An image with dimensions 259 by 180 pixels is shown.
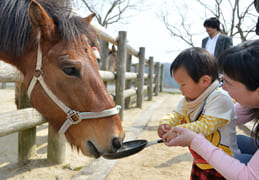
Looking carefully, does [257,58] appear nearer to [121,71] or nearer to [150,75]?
[121,71]

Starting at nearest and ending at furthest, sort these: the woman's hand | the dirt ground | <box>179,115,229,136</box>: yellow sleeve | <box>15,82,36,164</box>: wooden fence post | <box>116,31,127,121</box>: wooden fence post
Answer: the woman's hand → <box>179,115,229,136</box>: yellow sleeve → the dirt ground → <box>15,82,36,164</box>: wooden fence post → <box>116,31,127,121</box>: wooden fence post

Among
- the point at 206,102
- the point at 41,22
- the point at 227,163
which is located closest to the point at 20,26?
the point at 41,22

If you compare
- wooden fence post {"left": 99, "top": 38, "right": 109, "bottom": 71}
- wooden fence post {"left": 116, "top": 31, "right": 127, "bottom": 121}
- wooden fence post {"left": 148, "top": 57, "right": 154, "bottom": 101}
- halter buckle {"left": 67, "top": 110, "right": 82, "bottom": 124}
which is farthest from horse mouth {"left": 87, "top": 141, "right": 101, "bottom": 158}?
wooden fence post {"left": 148, "top": 57, "right": 154, "bottom": 101}

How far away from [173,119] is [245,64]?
2.17ft

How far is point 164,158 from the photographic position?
7.88ft

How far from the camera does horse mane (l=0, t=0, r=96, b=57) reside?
3.85ft

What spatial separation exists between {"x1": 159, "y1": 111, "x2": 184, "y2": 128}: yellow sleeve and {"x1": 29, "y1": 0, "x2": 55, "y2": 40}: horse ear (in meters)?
0.91

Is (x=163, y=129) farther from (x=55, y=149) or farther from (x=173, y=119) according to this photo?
(x=55, y=149)

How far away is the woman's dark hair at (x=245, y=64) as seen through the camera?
875mm

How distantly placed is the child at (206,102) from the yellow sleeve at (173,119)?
0.30 feet

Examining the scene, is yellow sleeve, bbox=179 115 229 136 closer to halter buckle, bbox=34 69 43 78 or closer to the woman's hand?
the woman's hand

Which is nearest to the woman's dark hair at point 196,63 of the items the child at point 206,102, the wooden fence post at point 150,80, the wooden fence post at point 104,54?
the child at point 206,102

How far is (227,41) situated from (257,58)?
7.52 feet

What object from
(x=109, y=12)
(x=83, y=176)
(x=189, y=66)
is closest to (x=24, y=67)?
(x=189, y=66)
